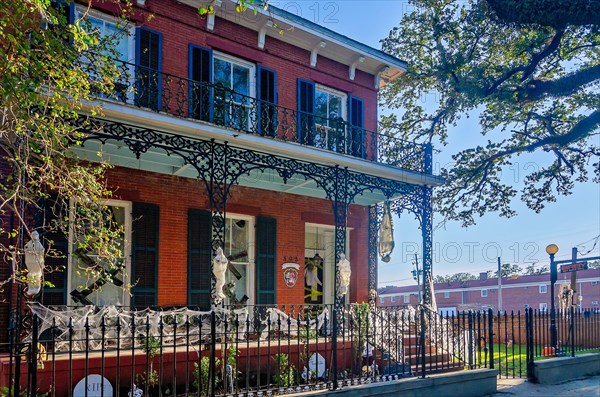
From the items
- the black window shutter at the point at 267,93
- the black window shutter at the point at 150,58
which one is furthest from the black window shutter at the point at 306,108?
the black window shutter at the point at 150,58

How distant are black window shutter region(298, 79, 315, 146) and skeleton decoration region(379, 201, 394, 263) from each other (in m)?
2.96

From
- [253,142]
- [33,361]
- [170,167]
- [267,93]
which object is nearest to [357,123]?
[267,93]

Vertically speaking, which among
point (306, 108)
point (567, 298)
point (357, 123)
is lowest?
point (567, 298)

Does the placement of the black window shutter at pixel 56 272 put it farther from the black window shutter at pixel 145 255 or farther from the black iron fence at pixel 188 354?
the black window shutter at pixel 145 255

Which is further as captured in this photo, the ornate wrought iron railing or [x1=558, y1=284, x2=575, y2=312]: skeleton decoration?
[x1=558, y1=284, x2=575, y2=312]: skeleton decoration

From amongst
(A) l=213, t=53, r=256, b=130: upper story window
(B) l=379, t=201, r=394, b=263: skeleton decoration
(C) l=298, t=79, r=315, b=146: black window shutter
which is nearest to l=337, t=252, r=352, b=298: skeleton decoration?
(C) l=298, t=79, r=315, b=146: black window shutter

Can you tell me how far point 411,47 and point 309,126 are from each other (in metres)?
6.13

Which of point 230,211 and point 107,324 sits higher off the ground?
point 230,211

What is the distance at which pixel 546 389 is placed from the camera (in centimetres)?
1078

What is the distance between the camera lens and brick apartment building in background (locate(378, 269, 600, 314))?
4841 centimetres

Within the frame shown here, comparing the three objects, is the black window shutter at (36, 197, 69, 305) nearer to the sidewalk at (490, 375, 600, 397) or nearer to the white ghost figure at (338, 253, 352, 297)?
the white ghost figure at (338, 253, 352, 297)

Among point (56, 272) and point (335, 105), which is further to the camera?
point (335, 105)

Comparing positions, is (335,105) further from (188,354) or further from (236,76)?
(188,354)

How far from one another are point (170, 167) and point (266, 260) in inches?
129
